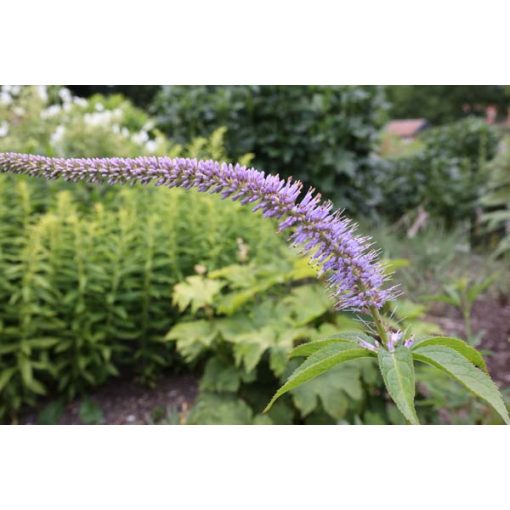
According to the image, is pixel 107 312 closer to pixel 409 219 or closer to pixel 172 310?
pixel 172 310

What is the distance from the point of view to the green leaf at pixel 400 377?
0.56m

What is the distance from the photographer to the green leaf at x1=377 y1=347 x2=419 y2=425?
56cm

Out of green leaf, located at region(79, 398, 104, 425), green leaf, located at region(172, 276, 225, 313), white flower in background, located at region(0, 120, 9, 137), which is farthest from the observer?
white flower in background, located at region(0, 120, 9, 137)

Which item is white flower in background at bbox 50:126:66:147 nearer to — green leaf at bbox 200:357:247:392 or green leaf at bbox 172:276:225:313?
green leaf at bbox 172:276:225:313

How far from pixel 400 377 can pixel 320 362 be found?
8 cm

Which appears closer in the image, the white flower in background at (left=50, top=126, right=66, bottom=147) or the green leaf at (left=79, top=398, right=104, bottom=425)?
the green leaf at (left=79, top=398, right=104, bottom=425)

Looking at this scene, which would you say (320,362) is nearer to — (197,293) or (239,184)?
(239,184)

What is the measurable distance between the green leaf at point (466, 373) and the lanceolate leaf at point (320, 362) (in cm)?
7

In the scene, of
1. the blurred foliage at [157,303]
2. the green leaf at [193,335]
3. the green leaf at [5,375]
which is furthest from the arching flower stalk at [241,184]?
the green leaf at [5,375]

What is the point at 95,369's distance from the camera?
2.43 m

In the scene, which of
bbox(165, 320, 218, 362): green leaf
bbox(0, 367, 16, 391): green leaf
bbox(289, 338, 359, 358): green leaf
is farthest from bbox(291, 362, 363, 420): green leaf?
bbox(289, 338, 359, 358): green leaf

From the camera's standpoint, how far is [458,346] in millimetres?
647

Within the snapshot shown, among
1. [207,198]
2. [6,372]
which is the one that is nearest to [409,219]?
[207,198]

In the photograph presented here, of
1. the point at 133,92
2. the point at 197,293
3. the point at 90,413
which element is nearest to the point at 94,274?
the point at 197,293
